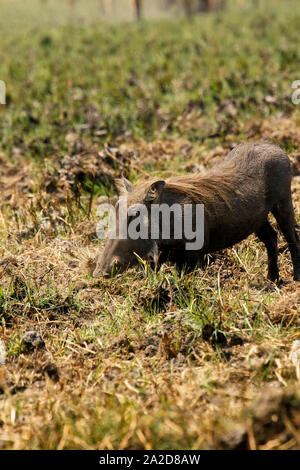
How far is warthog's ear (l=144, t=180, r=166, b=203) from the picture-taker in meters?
3.54

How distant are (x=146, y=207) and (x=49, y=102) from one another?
247 inches

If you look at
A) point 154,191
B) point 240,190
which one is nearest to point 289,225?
point 240,190

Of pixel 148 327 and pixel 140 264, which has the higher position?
pixel 140 264

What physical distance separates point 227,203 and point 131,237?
71 cm

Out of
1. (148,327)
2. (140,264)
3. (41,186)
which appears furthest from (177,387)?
(41,186)

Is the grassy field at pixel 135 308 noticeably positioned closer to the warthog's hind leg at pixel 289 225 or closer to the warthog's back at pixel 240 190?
the warthog's hind leg at pixel 289 225

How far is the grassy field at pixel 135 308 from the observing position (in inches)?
104

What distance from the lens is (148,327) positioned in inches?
142

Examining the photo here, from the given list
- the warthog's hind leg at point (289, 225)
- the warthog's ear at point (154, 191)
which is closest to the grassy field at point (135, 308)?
the warthog's hind leg at point (289, 225)

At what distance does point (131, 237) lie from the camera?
3.63m

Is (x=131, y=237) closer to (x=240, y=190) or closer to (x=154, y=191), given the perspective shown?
(x=154, y=191)

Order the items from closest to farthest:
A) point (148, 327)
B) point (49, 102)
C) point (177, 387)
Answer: point (177, 387)
point (148, 327)
point (49, 102)

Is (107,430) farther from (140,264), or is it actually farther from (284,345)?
(140,264)
